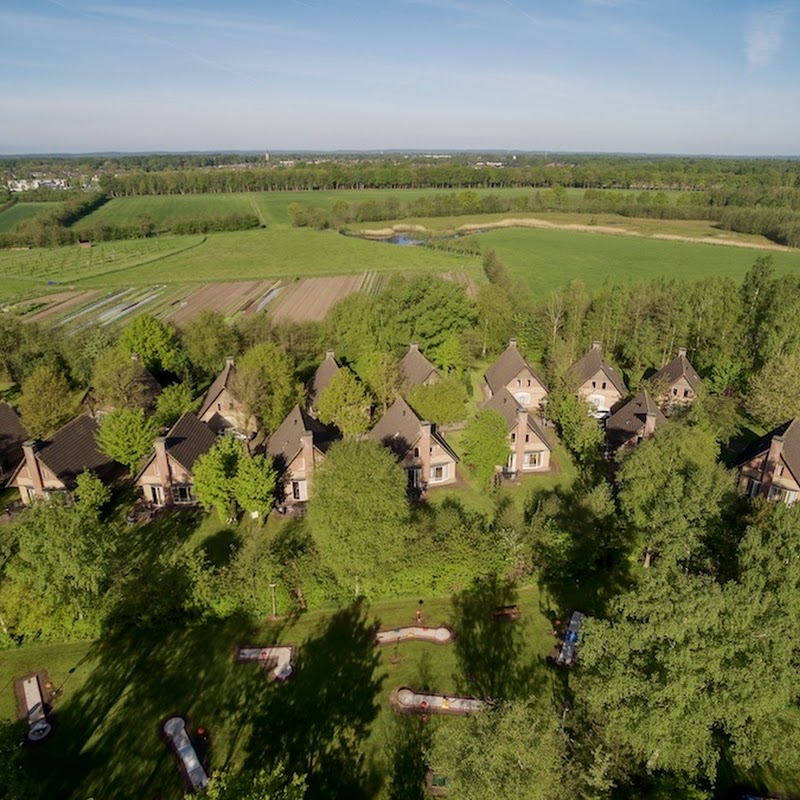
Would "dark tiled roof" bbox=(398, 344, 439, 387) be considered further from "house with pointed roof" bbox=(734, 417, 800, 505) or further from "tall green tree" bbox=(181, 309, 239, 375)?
"house with pointed roof" bbox=(734, 417, 800, 505)

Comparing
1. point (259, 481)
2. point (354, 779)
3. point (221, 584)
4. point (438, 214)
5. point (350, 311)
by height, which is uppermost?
point (438, 214)

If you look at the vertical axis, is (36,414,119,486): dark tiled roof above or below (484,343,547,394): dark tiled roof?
below

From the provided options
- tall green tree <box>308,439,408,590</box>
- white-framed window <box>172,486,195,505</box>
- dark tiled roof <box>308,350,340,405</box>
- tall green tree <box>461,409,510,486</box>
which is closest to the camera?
tall green tree <box>308,439,408,590</box>

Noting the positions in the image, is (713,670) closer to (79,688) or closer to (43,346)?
(79,688)

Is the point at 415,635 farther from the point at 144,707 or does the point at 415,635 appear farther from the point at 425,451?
the point at 425,451

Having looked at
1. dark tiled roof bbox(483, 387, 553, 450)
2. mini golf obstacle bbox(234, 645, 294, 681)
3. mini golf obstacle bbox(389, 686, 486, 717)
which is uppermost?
dark tiled roof bbox(483, 387, 553, 450)

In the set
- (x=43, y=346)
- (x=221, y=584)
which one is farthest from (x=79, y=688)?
(x=43, y=346)

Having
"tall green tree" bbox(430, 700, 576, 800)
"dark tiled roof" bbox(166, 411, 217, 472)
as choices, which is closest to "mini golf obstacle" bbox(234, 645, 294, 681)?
"tall green tree" bbox(430, 700, 576, 800)
